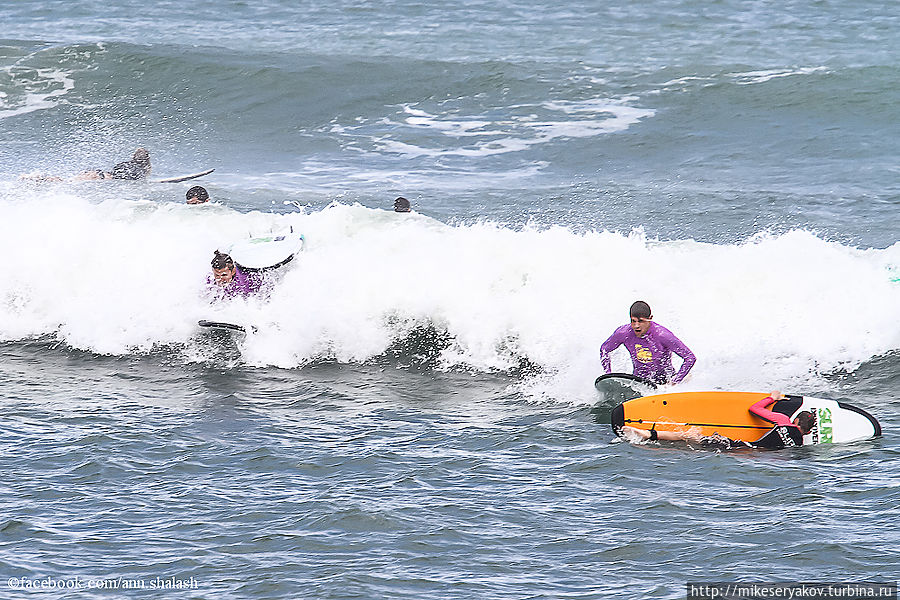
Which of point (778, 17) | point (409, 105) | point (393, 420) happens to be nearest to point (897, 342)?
point (393, 420)

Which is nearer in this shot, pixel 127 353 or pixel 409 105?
pixel 127 353

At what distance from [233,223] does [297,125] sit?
8448 millimetres

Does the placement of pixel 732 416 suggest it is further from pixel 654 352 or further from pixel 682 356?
pixel 654 352

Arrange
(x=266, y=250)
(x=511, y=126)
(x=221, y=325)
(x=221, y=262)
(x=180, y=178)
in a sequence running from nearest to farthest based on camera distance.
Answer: (x=221, y=325), (x=221, y=262), (x=266, y=250), (x=180, y=178), (x=511, y=126)

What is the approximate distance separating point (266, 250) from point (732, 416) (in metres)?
6.88

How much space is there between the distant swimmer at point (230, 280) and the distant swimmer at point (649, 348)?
480 centimetres

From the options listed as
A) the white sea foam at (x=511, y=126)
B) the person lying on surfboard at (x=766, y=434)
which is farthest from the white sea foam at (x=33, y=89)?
the person lying on surfboard at (x=766, y=434)

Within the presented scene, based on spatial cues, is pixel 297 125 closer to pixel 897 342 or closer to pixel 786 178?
pixel 786 178

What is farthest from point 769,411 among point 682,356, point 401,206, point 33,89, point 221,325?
point 33,89

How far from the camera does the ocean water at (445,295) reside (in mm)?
8703

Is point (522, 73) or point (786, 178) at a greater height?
point (522, 73)

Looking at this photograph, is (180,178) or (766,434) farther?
(180,178)

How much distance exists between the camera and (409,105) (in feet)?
84.6

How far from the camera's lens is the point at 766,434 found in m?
10.7
